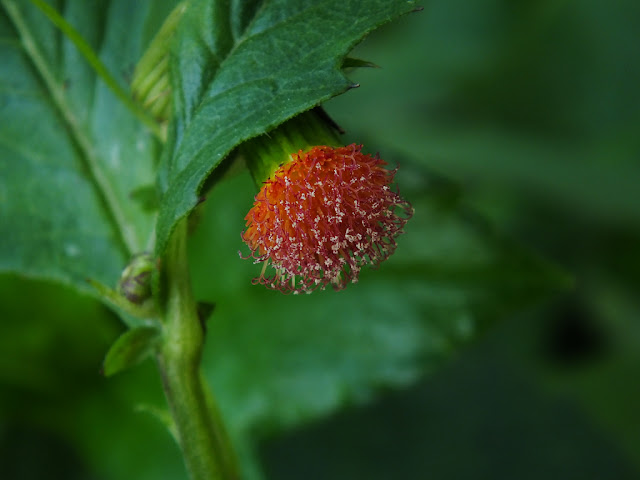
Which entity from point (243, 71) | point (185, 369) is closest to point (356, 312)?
point (185, 369)

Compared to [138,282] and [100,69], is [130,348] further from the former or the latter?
[100,69]

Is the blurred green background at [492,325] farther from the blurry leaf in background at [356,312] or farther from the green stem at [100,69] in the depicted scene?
the green stem at [100,69]

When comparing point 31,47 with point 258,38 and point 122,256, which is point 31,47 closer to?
point 122,256

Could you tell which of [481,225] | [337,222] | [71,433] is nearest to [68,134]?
[337,222]

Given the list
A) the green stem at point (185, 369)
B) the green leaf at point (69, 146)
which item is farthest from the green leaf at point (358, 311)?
the green stem at point (185, 369)

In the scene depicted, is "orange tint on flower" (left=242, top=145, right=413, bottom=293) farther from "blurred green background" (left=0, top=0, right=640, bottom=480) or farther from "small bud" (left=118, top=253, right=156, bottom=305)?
"blurred green background" (left=0, top=0, right=640, bottom=480)
